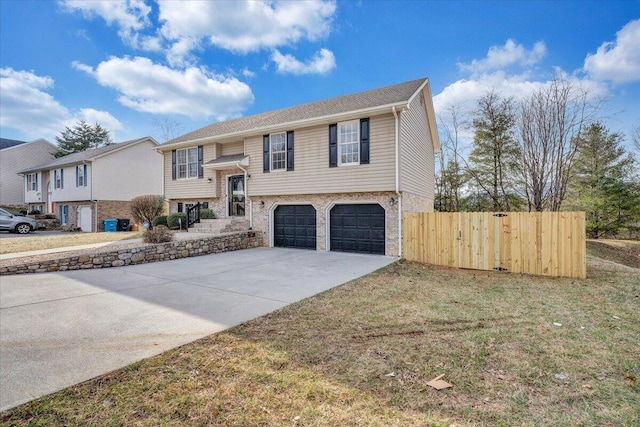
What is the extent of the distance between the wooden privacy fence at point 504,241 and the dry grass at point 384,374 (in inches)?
109

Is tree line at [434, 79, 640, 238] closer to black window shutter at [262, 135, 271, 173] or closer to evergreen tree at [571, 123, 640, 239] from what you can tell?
evergreen tree at [571, 123, 640, 239]

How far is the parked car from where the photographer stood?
18500 mm

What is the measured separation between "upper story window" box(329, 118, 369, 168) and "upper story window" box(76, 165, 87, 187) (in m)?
19.5

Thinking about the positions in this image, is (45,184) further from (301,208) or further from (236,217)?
(301,208)

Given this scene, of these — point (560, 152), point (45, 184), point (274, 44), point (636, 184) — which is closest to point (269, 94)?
point (274, 44)

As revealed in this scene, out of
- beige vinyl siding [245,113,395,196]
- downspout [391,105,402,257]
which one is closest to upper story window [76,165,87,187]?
beige vinyl siding [245,113,395,196]

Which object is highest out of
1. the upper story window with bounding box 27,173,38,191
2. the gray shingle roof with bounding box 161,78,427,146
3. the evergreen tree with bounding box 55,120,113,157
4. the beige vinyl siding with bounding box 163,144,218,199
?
the evergreen tree with bounding box 55,120,113,157

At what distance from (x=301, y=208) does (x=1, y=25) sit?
12803 millimetres

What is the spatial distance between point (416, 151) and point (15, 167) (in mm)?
37242

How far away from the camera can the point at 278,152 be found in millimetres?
13359

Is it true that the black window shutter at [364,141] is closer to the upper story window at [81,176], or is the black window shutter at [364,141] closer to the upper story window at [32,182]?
the upper story window at [81,176]

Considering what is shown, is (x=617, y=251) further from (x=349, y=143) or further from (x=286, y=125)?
(x=286, y=125)

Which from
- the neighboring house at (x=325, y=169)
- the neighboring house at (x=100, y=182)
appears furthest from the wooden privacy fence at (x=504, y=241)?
the neighboring house at (x=100, y=182)

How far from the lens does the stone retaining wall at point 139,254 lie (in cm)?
820
